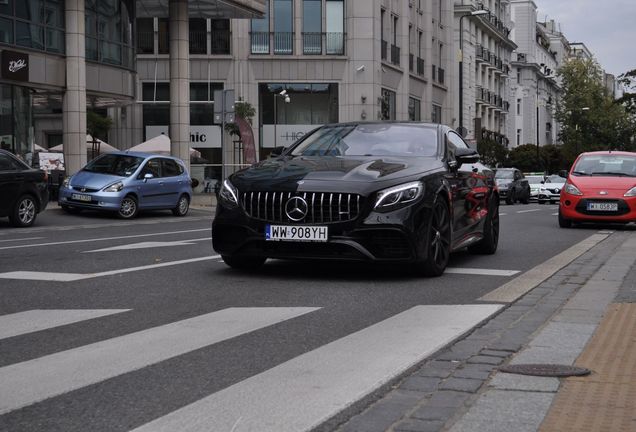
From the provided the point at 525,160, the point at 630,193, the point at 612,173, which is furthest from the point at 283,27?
the point at 525,160

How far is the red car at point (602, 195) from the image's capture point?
19.3 m

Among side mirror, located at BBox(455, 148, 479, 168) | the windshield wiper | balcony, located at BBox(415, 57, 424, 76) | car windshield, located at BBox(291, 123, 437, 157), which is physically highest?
balcony, located at BBox(415, 57, 424, 76)

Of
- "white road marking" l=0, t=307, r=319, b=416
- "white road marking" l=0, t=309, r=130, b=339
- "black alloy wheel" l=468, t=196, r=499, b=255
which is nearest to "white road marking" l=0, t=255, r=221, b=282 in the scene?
"white road marking" l=0, t=309, r=130, b=339

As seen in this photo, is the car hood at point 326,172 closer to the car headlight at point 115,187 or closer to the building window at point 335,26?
the car headlight at point 115,187

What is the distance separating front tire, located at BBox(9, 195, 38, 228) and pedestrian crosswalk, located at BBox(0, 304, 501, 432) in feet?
41.5

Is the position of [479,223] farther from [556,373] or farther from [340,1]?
[340,1]

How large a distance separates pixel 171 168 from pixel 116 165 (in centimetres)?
195

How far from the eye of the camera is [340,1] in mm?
50906

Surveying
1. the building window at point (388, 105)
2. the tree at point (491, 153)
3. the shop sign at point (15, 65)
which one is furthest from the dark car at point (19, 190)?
the tree at point (491, 153)

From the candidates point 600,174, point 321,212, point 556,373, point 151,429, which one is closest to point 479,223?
point 321,212

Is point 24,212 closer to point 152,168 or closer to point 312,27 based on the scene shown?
point 152,168

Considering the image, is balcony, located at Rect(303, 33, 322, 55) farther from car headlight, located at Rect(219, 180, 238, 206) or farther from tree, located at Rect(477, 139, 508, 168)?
car headlight, located at Rect(219, 180, 238, 206)

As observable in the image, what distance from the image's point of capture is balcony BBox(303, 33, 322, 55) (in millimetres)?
50656

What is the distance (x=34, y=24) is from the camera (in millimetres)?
28172
